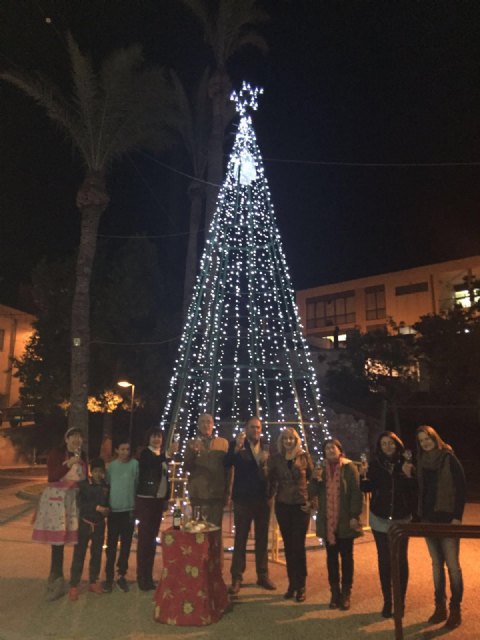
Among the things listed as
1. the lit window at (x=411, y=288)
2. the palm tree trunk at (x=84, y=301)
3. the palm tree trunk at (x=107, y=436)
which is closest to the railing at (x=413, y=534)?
the palm tree trunk at (x=84, y=301)

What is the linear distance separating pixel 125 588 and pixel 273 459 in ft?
6.35

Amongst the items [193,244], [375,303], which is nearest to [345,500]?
[193,244]

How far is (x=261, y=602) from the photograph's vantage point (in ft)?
16.6

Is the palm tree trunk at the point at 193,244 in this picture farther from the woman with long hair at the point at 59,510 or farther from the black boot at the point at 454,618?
the black boot at the point at 454,618

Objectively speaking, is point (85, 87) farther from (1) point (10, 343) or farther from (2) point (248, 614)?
(1) point (10, 343)

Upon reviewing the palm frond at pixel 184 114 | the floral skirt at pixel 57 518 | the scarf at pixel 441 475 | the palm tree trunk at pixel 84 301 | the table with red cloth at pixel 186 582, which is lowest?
the table with red cloth at pixel 186 582

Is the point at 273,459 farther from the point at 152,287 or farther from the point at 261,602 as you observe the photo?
the point at 152,287

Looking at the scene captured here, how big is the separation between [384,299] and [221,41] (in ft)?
70.2

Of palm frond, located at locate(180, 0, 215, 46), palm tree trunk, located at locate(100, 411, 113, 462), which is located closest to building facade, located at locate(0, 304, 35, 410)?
palm tree trunk, located at locate(100, 411, 113, 462)

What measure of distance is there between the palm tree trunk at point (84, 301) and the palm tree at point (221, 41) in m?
3.01

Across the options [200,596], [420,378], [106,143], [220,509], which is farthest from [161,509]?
[420,378]

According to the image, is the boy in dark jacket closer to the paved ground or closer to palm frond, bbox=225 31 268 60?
the paved ground

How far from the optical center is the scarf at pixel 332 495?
16.2 ft

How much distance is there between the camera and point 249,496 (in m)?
5.45
